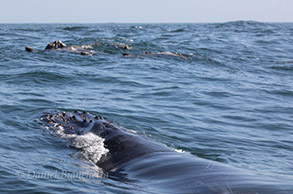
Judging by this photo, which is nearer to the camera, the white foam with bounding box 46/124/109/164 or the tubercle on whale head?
the white foam with bounding box 46/124/109/164

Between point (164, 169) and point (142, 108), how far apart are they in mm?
6383

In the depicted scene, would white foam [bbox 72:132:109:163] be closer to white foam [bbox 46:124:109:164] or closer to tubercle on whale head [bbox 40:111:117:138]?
white foam [bbox 46:124:109:164]

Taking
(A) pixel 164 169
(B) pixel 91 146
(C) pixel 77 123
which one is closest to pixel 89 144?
(B) pixel 91 146

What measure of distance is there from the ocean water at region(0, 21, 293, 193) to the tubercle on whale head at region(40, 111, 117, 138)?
26 centimetres

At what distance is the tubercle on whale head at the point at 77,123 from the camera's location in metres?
7.70

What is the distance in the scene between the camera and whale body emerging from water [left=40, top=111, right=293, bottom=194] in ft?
16.2

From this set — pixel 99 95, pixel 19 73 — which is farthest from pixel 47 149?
pixel 19 73

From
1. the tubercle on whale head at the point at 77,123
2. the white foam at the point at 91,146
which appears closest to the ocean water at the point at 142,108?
the white foam at the point at 91,146

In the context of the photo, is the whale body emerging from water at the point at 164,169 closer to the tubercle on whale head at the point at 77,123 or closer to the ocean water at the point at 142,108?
the tubercle on whale head at the point at 77,123

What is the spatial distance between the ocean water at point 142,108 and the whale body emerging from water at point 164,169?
0.88ft

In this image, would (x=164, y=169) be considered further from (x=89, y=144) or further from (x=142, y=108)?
(x=142, y=108)

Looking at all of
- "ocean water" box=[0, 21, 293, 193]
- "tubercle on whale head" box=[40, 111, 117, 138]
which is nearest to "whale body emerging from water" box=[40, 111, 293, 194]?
"tubercle on whale head" box=[40, 111, 117, 138]

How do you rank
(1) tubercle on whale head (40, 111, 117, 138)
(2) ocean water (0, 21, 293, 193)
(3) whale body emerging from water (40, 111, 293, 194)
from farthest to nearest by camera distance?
(1) tubercle on whale head (40, 111, 117, 138) < (2) ocean water (0, 21, 293, 193) < (3) whale body emerging from water (40, 111, 293, 194)

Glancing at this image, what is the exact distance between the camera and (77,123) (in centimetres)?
852
